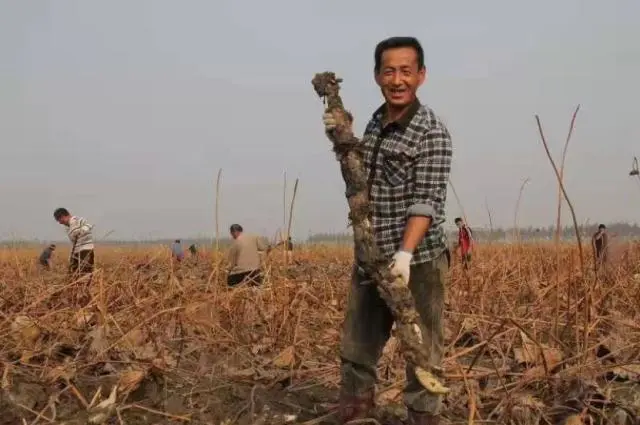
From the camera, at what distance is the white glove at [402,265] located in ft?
6.28

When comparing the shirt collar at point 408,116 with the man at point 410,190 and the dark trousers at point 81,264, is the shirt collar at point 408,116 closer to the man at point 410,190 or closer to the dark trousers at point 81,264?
the man at point 410,190

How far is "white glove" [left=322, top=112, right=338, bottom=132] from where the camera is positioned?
6.56ft

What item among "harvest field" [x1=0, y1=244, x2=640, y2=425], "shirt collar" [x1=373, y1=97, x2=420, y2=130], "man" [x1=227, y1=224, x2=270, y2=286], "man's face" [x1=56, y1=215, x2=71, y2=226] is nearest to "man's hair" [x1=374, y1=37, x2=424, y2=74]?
"shirt collar" [x1=373, y1=97, x2=420, y2=130]

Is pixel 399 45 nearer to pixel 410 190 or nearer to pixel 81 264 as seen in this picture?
pixel 410 190

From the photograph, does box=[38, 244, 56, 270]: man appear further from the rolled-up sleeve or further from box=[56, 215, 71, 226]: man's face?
the rolled-up sleeve

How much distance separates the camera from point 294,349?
314 centimetres

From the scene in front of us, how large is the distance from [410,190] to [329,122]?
0.34 metres

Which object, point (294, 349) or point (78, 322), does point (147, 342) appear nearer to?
point (78, 322)

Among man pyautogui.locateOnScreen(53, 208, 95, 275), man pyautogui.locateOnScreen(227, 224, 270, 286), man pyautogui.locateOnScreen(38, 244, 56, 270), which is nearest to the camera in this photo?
man pyautogui.locateOnScreen(53, 208, 95, 275)

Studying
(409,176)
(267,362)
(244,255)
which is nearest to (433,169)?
(409,176)

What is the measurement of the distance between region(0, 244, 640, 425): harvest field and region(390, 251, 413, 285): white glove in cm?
36

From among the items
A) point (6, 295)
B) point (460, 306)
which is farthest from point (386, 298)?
point (6, 295)

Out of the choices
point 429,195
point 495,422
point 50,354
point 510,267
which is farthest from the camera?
point 510,267

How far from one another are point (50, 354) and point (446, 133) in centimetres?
207
